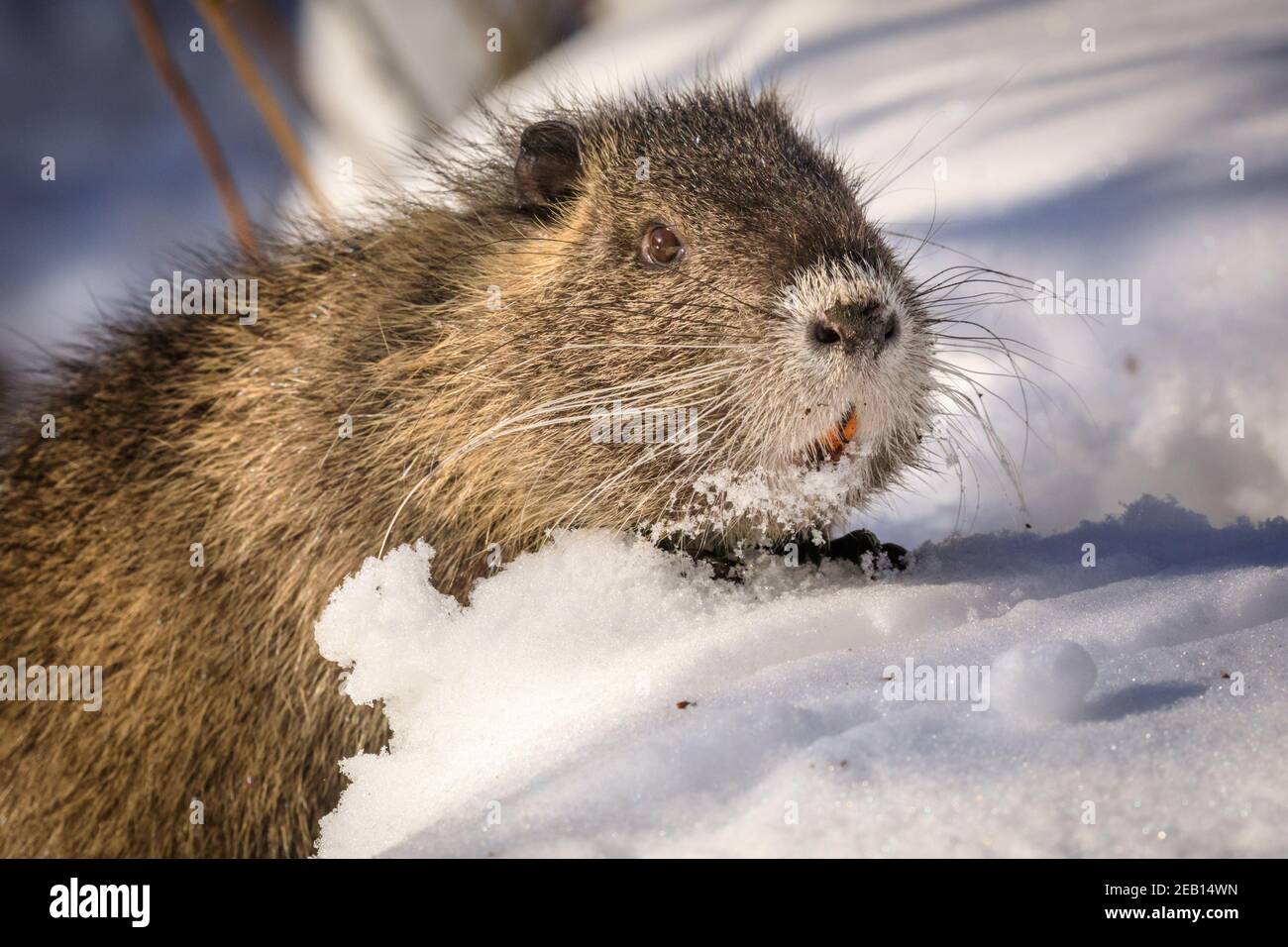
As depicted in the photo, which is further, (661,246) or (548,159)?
(548,159)

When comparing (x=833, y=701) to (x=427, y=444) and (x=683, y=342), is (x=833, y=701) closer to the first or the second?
(x=683, y=342)

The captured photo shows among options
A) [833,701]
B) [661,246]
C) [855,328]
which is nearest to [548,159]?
[661,246]

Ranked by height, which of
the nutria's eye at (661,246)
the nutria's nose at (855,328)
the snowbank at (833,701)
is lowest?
the snowbank at (833,701)

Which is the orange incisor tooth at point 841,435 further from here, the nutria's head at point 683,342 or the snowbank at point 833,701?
the snowbank at point 833,701

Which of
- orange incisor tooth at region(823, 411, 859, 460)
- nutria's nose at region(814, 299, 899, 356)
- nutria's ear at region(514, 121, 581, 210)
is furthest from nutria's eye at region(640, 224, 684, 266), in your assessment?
orange incisor tooth at region(823, 411, 859, 460)

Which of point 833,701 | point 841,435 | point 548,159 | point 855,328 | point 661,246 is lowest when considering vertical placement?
point 833,701

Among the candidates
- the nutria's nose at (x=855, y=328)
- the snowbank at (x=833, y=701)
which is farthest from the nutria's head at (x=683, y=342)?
the snowbank at (x=833, y=701)
